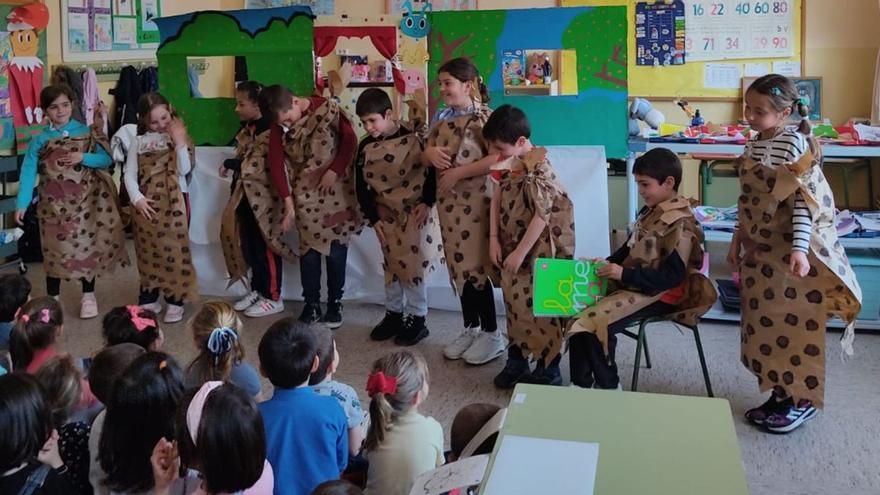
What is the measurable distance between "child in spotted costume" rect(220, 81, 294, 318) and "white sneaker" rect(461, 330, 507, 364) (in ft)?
3.41

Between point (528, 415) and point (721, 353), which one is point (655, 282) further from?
point (528, 415)

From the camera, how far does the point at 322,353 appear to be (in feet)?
6.63

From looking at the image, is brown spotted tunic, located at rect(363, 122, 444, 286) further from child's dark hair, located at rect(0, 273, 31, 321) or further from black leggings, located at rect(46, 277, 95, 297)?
black leggings, located at rect(46, 277, 95, 297)

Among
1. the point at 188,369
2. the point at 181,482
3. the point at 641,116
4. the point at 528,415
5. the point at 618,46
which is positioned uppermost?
the point at 618,46

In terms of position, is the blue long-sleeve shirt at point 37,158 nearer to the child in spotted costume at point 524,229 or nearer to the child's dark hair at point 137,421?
the child in spotted costume at point 524,229

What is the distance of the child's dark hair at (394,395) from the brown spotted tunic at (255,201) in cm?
207

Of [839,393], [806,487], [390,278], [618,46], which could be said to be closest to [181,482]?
[806,487]

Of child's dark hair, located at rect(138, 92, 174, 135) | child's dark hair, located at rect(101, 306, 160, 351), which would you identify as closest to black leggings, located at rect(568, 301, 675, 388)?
child's dark hair, located at rect(101, 306, 160, 351)

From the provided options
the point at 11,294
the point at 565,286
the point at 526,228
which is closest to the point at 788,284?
the point at 565,286

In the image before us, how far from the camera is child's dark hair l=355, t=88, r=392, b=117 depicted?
11.1 feet

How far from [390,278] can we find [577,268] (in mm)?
1094

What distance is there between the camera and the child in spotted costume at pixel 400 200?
11.3 feet

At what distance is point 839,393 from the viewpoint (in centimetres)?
304


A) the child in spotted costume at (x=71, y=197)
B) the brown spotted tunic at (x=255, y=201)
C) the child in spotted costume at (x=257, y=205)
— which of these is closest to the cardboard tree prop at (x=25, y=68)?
the child in spotted costume at (x=71, y=197)
